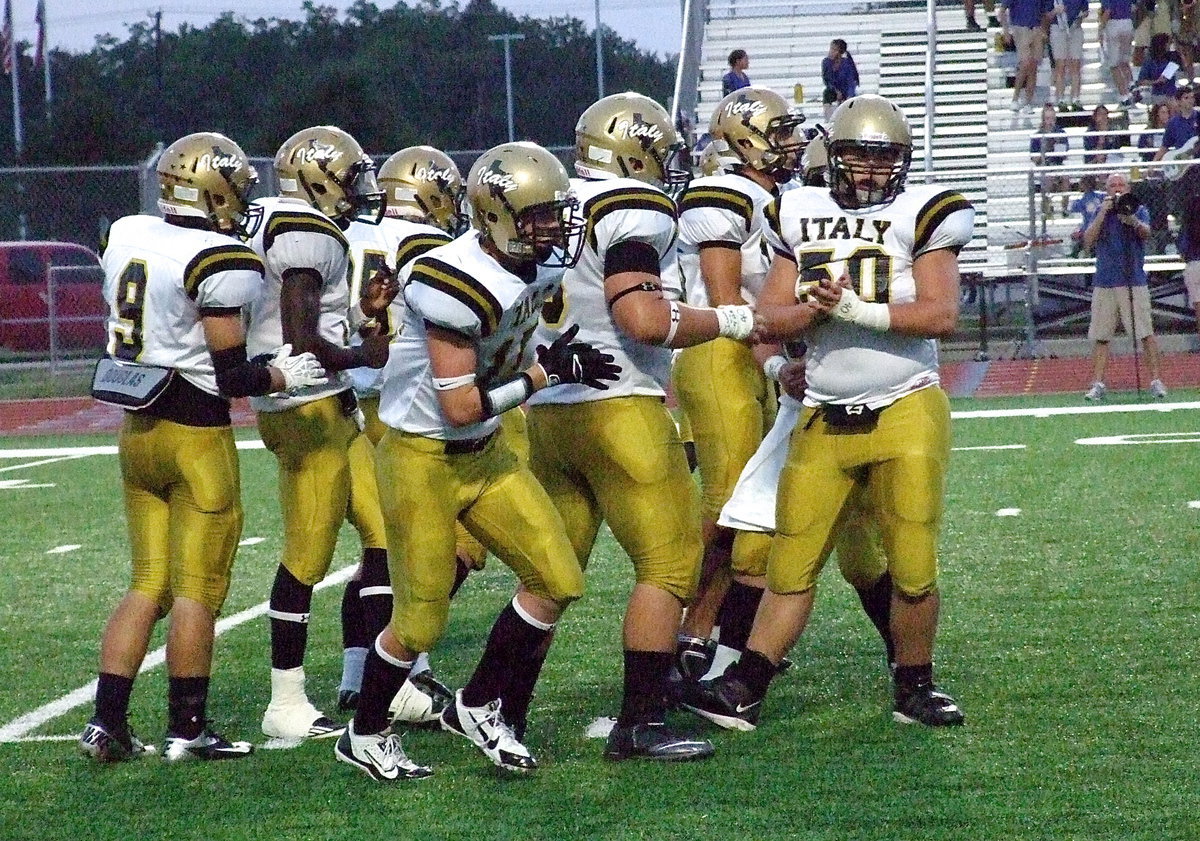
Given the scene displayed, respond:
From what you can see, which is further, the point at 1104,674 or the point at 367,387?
the point at 367,387

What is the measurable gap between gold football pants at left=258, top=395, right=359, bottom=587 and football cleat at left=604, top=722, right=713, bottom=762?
1.10 m

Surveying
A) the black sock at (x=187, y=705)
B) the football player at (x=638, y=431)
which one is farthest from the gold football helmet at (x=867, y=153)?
the black sock at (x=187, y=705)

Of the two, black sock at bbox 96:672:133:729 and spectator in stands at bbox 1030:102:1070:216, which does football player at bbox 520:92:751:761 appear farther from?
spectator in stands at bbox 1030:102:1070:216

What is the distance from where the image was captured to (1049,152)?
1869 centimetres

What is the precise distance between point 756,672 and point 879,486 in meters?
0.62

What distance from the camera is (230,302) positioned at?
15.4ft

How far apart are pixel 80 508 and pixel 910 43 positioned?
15005 millimetres

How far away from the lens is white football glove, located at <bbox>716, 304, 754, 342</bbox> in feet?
15.3

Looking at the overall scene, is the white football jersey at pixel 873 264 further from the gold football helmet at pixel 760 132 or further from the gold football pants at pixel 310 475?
the gold football pants at pixel 310 475

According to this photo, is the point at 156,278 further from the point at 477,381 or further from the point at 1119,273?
the point at 1119,273

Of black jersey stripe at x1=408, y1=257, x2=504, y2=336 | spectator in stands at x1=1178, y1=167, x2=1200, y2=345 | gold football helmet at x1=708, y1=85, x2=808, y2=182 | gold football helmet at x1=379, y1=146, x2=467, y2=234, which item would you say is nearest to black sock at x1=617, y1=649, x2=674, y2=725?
black jersey stripe at x1=408, y1=257, x2=504, y2=336

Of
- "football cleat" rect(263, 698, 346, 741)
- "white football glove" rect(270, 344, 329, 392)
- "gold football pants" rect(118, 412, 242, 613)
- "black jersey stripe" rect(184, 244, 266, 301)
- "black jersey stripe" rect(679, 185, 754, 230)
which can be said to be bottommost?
"football cleat" rect(263, 698, 346, 741)

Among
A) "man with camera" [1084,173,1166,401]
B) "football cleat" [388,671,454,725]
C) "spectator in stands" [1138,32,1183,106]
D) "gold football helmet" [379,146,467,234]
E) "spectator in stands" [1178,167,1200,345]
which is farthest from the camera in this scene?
"spectator in stands" [1138,32,1183,106]

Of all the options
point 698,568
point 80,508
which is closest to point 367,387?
point 698,568
